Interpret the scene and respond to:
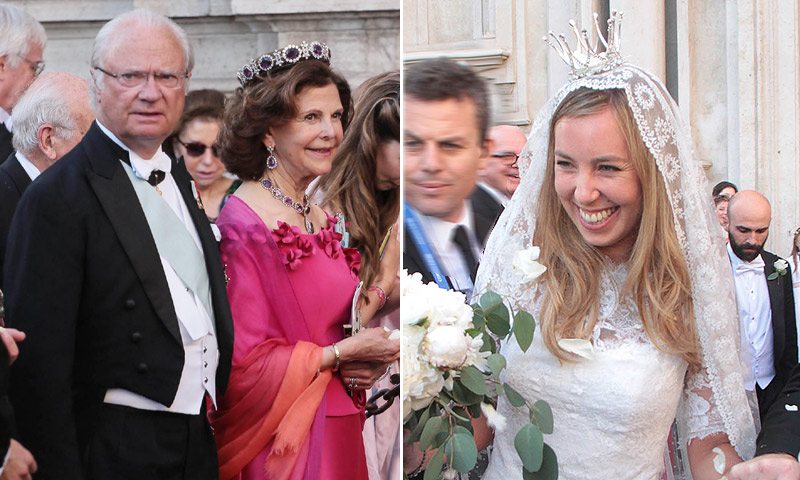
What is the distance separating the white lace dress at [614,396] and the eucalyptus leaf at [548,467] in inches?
1.4

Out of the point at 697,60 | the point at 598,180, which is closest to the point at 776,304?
the point at 598,180

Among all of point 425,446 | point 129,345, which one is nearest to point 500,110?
point 425,446

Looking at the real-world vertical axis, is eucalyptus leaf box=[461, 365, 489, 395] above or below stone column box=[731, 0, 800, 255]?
below

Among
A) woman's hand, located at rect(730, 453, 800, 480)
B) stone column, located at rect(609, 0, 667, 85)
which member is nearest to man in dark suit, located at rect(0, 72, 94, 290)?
stone column, located at rect(609, 0, 667, 85)

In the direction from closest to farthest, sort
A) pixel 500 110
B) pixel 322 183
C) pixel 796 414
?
pixel 796 414 → pixel 500 110 → pixel 322 183

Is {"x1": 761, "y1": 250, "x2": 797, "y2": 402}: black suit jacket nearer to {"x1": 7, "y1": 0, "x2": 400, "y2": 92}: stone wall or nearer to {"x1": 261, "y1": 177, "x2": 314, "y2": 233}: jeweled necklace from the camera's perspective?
{"x1": 261, "y1": 177, "x2": 314, "y2": 233}: jeweled necklace

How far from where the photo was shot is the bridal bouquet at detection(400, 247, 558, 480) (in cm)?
189

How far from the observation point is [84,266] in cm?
180

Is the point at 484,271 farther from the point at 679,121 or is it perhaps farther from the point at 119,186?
the point at 119,186

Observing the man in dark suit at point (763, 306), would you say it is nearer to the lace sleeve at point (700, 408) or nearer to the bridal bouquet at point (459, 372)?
the lace sleeve at point (700, 408)

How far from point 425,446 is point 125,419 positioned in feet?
2.00

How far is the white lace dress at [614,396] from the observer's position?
200 centimetres

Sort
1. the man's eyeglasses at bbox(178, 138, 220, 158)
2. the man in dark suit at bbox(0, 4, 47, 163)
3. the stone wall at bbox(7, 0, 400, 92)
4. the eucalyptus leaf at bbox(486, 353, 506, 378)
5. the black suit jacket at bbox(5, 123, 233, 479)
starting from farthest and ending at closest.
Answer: the man's eyeglasses at bbox(178, 138, 220, 158) < the stone wall at bbox(7, 0, 400, 92) < the man in dark suit at bbox(0, 4, 47, 163) < the eucalyptus leaf at bbox(486, 353, 506, 378) < the black suit jacket at bbox(5, 123, 233, 479)

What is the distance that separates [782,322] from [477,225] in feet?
2.27
